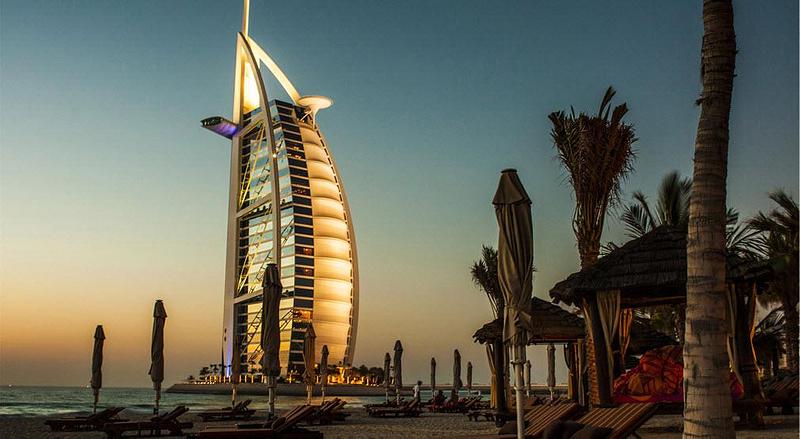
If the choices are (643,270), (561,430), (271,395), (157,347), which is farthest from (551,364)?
(561,430)

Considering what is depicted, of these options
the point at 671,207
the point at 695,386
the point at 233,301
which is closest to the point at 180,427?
the point at 695,386

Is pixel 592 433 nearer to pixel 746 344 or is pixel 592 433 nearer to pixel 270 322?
pixel 746 344

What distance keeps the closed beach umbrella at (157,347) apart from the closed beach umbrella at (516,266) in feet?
40.8

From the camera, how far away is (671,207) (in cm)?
2150

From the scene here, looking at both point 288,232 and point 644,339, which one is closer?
point 644,339

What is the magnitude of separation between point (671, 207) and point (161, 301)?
14036 mm

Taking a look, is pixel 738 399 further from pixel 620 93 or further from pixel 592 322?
pixel 620 93


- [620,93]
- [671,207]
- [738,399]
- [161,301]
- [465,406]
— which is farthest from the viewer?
[465,406]

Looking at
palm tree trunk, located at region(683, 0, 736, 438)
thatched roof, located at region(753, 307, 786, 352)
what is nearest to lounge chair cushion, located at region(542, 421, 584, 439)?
palm tree trunk, located at region(683, 0, 736, 438)

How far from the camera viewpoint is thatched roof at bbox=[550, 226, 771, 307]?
37.0 ft

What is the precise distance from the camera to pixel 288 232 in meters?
85.3

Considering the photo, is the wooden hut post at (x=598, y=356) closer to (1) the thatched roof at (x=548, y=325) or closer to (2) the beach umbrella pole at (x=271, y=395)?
(1) the thatched roof at (x=548, y=325)

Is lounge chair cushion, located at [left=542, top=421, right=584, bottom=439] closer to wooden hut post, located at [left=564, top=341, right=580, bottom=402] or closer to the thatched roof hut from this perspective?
the thatched roof hut

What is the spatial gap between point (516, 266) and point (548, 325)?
8.82 m
